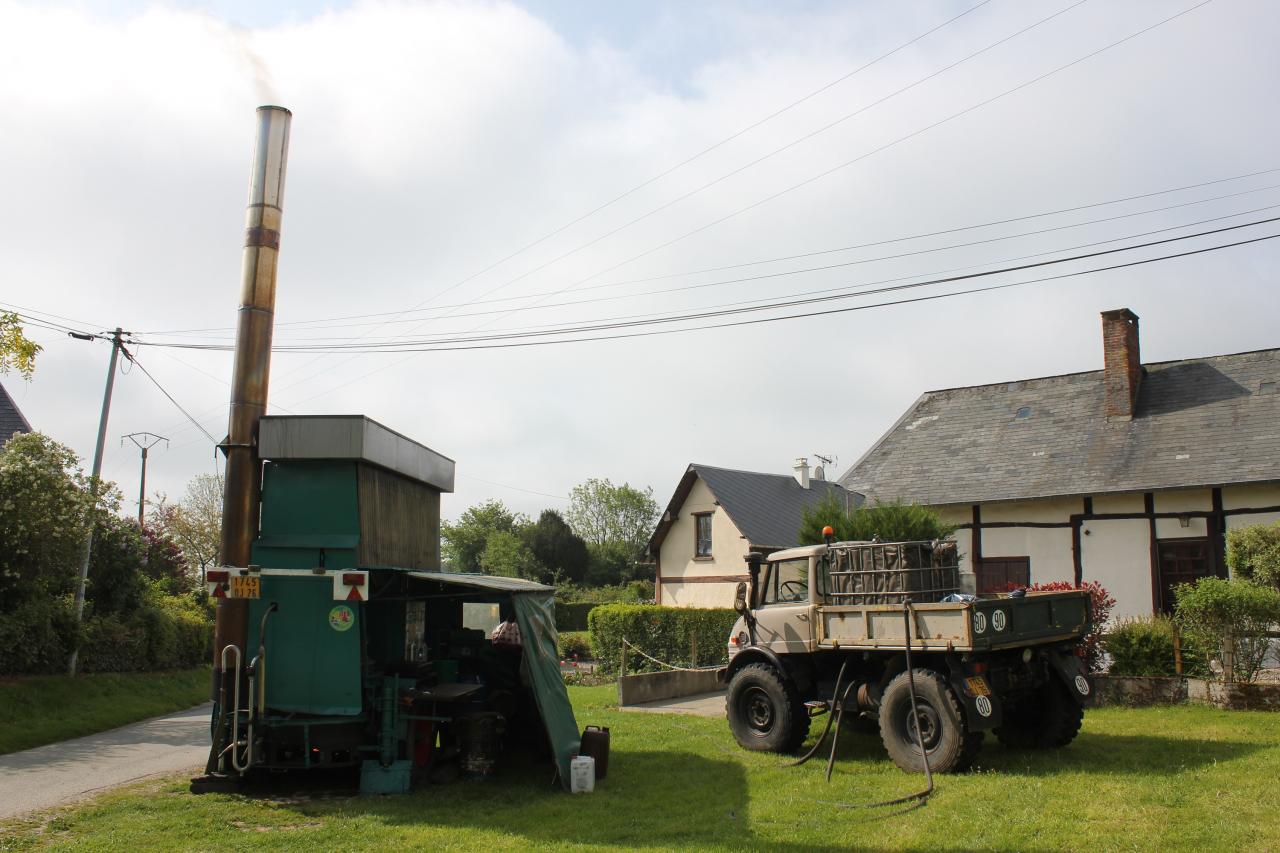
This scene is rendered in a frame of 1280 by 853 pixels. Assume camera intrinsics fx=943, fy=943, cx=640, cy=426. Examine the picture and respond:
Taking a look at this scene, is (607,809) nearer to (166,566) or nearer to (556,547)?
(166,566)

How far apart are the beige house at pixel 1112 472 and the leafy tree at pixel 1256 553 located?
7.58ft

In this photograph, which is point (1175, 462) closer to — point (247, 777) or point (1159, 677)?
point (1159, 677)

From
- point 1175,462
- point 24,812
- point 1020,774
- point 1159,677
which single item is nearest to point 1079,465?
point 1175,462

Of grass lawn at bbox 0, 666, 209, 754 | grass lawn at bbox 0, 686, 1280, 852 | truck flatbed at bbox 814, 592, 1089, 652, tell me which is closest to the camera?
grass lawn at bbox 0, 686, 1280, 852

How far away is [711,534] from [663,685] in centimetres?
1309

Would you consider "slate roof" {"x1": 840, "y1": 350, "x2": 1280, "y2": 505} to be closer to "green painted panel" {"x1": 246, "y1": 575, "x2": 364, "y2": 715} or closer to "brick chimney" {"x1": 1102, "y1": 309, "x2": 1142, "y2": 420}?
"brick chimney" {"x1": 1102, "y1": 309, "x2": 1142, "y2": 420}

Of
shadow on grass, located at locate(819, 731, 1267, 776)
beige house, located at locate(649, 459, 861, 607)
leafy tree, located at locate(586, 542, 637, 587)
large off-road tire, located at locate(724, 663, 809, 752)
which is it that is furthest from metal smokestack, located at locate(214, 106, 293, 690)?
leafy tree, located at locate(586, 542, 637, 587)

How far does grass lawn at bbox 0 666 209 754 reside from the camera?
46.7 ft

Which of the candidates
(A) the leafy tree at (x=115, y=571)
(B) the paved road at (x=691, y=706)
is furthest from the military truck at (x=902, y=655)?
(A) the leafy tree at (x=115, y=571)

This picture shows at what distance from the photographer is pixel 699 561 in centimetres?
3019

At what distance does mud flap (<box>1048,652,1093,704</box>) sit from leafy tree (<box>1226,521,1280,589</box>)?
6547mm

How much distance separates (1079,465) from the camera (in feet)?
66.6

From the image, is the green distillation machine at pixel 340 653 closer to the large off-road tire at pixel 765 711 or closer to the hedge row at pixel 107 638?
the large off-road tire at pixel 765 711

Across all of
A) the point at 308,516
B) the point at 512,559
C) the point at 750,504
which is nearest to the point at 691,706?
the point at 308,516
